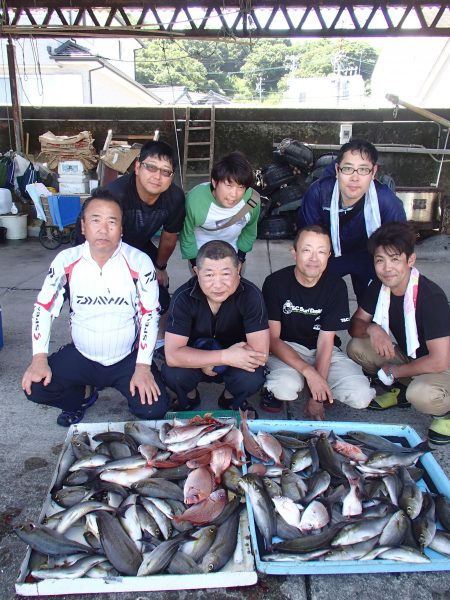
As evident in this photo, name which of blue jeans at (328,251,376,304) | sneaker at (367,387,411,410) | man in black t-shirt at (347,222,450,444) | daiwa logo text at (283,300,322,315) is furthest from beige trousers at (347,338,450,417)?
blue jeans at (328,251,376,304)

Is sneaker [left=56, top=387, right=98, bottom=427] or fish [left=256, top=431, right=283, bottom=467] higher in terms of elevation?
fish [left=256, top=431, right=283, bottom=467]

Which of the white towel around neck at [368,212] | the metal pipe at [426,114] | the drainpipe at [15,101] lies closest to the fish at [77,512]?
the white towel around neck at [368,212]

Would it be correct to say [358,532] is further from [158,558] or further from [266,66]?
[266,66]

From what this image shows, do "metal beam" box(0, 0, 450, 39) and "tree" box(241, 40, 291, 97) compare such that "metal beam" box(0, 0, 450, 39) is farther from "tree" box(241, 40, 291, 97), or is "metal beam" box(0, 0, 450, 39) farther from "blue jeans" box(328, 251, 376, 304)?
"tree" box(241, 40, 291, 97)

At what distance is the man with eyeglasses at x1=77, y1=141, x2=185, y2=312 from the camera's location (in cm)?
324

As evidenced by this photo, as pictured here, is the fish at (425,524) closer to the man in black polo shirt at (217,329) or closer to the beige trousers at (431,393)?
the beige trousers at (431,393)

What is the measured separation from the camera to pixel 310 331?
10.7 feet

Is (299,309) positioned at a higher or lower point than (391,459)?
higher

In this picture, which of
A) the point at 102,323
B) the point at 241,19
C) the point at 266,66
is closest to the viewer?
the point at 102,323

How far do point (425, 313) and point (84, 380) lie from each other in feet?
6.59

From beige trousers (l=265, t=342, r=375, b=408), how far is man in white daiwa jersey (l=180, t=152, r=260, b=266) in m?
1.02

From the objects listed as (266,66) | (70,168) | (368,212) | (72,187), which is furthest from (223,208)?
(266,66)

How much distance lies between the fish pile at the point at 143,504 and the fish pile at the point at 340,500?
15cm

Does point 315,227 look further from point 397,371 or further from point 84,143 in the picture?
point 84,143
